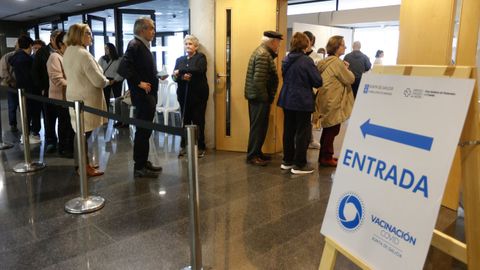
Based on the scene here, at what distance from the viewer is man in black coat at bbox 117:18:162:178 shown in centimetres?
359

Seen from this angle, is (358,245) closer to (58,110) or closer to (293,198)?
(293,198)

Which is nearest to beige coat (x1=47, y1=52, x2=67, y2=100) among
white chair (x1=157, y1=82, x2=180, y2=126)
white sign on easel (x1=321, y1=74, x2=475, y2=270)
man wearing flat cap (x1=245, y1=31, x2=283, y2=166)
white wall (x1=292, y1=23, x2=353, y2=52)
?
man wearing flat cap (x1=245, y1=31, x2=283, y2=166)

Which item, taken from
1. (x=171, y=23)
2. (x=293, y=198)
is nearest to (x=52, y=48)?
(x=293, y=198)

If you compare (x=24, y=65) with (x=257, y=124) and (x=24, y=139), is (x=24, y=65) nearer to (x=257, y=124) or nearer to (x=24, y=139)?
(x=24, y=139)

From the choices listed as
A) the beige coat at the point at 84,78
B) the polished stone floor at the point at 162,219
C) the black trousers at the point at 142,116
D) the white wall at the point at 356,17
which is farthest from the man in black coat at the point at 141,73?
the white wall at the point at 356,17

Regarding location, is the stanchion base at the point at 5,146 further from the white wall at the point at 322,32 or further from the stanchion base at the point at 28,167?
the white wall at the point at 322,32

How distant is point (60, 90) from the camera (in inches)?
172

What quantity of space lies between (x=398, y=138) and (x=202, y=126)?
362 cm

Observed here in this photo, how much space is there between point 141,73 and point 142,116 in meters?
0.41

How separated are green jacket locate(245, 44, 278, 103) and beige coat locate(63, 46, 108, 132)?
1493 millimetres

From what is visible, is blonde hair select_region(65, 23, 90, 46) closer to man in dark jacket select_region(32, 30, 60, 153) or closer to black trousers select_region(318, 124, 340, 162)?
man in dark jacket select_region(32, 30, 60, 153)

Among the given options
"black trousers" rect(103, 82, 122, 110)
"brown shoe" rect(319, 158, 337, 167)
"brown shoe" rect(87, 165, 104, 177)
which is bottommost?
"brown shoe" rect(87, 165, 104, 177)

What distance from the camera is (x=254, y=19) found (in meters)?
4.55

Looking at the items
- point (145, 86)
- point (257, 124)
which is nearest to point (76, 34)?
point (145, 86)
